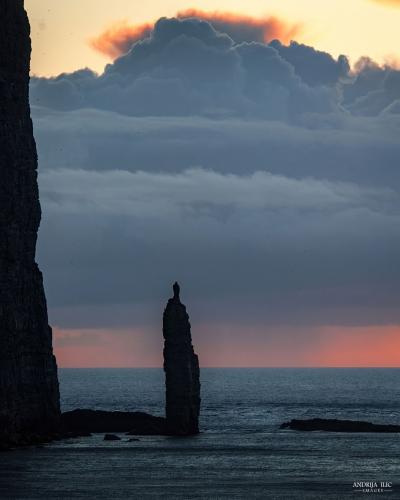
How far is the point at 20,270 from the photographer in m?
122

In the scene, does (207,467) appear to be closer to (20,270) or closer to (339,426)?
(20,270)

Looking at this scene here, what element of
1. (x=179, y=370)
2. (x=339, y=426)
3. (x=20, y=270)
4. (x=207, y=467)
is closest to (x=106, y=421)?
(x=179, y=370)

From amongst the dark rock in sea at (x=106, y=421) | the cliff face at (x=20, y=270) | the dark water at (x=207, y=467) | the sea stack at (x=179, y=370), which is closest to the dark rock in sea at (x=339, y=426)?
the dark water at (x=207, y=467)

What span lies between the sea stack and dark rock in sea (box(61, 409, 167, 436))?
991 cm

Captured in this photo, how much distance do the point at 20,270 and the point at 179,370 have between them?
71.0ft

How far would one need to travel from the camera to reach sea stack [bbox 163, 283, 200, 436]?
439 ft

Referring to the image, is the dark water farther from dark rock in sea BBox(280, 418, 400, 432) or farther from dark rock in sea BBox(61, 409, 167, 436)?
dark rock in sea BBox(61, 409, 167, 436)

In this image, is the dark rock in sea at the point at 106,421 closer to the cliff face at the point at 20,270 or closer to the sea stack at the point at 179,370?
the sea stack at the point at 179,370

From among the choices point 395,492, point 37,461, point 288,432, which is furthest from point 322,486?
point 288,432

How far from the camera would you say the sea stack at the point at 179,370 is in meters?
134

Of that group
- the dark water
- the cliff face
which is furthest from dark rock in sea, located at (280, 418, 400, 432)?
the cliff face

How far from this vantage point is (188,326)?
445 ft

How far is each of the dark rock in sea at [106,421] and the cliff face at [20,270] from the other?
75.7 ft

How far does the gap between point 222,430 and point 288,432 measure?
8911 millimetres
